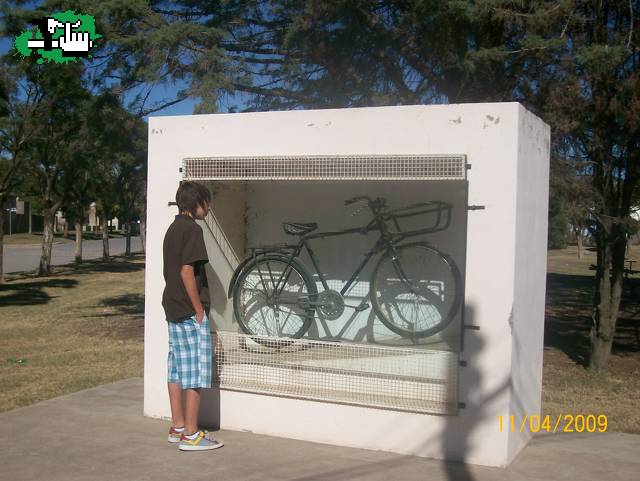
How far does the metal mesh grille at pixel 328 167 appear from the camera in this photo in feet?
16.7

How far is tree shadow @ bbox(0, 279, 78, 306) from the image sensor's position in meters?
18.1

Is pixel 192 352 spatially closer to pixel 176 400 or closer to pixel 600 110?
pixel 176 400

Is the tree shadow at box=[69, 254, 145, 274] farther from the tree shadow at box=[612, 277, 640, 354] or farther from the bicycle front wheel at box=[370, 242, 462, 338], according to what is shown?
the bicycle front wheel at box=[370, 242, 462, 338]

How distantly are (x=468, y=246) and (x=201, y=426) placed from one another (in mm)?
2548

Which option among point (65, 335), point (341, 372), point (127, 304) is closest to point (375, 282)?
point (341, 372)

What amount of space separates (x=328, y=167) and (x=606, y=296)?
5445mm

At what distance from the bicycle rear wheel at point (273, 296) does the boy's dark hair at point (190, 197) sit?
58.3 inches

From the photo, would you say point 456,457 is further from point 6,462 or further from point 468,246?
point 6,462

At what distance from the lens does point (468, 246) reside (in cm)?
499

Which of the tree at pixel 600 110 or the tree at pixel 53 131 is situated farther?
the tree at pixel 53 131

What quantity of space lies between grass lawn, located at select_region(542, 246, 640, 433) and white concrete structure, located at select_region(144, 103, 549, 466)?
194 centimetres
